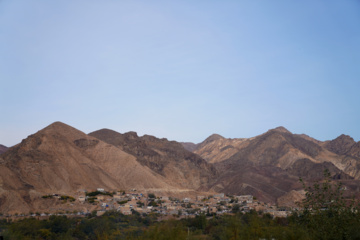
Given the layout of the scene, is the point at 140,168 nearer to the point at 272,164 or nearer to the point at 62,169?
the point at 62,169

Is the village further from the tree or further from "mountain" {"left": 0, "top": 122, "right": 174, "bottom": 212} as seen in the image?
the tree

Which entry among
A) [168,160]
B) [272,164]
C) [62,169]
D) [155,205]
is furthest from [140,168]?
[272,164]

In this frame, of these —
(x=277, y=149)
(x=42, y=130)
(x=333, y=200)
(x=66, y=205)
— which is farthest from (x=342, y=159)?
(x=333, y=200)

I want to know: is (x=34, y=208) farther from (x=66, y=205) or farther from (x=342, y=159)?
(x=342, y=159)

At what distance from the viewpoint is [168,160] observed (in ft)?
403

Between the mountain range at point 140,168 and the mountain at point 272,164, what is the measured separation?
0.25 metres

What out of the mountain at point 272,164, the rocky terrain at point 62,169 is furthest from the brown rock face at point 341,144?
the rocky terrain at point 62,169

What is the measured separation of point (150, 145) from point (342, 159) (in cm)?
6900

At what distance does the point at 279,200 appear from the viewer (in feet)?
296

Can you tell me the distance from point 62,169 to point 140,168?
21.7 m

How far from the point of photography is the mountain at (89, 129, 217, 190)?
115 m

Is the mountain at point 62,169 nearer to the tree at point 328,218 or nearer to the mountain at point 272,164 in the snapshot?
the mountain at point 272,164

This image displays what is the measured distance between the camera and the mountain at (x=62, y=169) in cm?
7144

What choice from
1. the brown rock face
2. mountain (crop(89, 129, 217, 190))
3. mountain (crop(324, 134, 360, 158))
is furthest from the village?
the brown rock face
